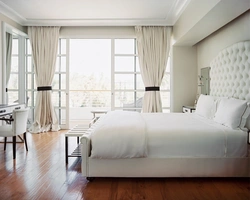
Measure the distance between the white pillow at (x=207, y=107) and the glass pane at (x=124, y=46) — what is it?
255 cm

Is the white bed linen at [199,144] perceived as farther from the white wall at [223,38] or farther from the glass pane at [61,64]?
the glass pane at [61,64]

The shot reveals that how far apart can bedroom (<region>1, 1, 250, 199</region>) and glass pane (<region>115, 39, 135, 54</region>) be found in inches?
12.9

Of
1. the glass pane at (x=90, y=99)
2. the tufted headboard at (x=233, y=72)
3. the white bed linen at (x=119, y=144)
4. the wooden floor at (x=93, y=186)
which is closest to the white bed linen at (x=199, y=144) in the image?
the white bed linen at (x=119, y=144)

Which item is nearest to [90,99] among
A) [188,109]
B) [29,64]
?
[29,64]

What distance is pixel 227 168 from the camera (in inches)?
101

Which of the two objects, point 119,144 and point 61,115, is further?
point 61,115

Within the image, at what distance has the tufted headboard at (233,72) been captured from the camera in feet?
10.0

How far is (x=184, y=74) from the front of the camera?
5.56m

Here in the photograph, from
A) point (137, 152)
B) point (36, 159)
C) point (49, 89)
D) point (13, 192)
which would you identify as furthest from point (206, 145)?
point (49, 89)

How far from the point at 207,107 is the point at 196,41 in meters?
2.01

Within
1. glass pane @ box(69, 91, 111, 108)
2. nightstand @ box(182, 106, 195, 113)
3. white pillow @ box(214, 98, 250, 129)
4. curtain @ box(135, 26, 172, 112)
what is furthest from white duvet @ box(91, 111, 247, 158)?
glass pane @ box(69, 91, 111, 108)

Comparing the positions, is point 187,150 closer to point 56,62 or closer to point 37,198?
point 37,198

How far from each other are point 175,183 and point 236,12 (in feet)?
7.86

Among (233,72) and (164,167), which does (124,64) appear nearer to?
(233,72)
